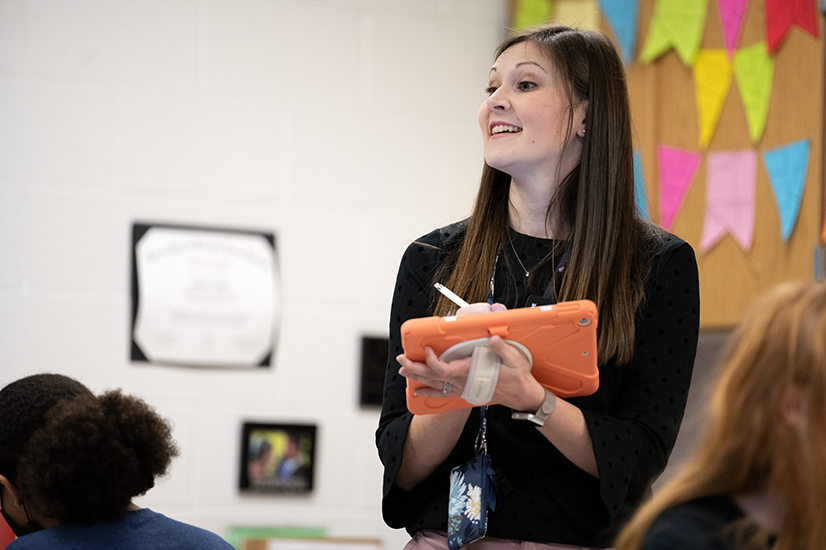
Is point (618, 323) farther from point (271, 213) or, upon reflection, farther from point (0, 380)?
point (0, 380)

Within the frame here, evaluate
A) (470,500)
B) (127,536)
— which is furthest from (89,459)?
(470,500)

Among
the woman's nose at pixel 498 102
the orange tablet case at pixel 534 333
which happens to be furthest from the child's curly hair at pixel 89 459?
the woman's nose at pixel 498 102

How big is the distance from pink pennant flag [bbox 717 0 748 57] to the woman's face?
1138mm

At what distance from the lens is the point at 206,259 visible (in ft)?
8.73

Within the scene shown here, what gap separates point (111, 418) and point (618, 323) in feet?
2.45

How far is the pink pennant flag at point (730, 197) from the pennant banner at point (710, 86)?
0.08 metres

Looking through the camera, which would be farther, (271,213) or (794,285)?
(271,213)

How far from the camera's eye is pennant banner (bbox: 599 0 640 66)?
2668mm

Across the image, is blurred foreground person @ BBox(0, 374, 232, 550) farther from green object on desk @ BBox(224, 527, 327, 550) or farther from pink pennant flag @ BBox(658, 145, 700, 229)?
pink pennant flag @ BBox(658, 145, 700, 229)

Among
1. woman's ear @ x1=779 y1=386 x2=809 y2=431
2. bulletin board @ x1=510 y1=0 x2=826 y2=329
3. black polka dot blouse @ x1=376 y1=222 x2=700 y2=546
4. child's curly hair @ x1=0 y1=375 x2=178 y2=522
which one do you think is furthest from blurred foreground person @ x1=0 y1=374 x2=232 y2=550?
bulletin board @ x1=510 y1=0 x2=826 y2=329

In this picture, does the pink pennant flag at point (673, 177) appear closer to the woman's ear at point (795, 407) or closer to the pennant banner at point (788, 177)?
the pennant banner at point (788, 177)

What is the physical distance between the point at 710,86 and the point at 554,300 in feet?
4.44

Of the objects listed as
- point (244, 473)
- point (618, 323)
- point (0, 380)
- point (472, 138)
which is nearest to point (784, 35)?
point (472, 138)

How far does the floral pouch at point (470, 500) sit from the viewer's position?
3.92 feet
